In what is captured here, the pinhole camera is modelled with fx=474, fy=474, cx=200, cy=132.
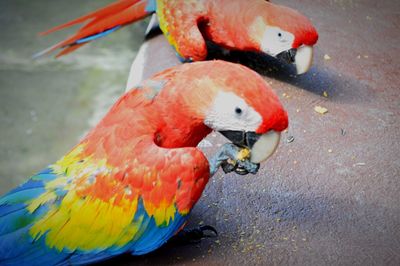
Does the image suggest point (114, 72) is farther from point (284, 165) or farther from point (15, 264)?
point (15, 264)

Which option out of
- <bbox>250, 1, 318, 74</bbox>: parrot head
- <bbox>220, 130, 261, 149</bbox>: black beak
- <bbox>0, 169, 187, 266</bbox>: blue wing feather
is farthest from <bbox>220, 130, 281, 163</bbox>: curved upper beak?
<bbox>250, 1, 318, 74</bbox>: parrot head

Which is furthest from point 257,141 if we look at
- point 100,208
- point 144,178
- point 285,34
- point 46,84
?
point 46,84

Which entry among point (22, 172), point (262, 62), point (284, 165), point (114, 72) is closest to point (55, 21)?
point (114, 72)

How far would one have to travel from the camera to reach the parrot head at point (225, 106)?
0.99 meters

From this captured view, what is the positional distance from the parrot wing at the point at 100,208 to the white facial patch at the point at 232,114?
0.09 m

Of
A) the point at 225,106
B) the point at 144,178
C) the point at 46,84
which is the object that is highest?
the point at 225,106

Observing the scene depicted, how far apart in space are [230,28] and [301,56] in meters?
0.30

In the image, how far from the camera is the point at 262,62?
1972 millimetres

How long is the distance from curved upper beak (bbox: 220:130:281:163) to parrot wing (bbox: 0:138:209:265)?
0.09m

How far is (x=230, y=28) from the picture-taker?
1814 millimetres

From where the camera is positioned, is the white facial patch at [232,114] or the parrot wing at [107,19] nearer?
the white facial patch at [232,114]

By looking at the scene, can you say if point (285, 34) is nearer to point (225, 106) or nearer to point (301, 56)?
point (301, 56)

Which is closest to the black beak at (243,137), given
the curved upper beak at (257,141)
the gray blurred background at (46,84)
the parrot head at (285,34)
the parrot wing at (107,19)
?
the curved upper beak at (257,141)

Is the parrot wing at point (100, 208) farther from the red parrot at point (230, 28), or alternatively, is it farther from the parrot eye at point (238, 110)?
the red parrot at point (230, 28)
